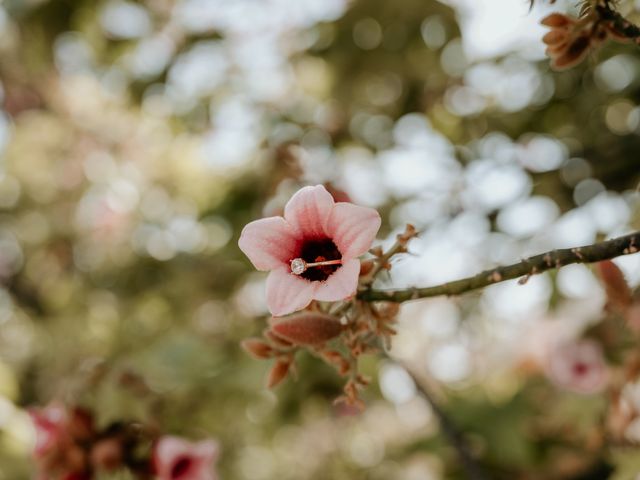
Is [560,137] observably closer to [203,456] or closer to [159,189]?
[203,456]

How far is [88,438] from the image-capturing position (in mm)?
1156

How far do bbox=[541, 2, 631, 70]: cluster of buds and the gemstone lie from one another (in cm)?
36

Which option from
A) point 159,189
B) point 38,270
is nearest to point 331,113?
point 159,189

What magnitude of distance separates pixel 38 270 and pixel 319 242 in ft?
8.00

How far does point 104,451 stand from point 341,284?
0.68m

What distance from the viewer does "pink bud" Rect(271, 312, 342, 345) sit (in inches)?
26.8

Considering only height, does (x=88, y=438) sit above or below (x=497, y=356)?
below

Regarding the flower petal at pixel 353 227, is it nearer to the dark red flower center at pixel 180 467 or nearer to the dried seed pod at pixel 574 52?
the dried seed pod at pixel 574 52

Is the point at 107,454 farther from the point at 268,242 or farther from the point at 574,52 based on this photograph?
the point at 574,52

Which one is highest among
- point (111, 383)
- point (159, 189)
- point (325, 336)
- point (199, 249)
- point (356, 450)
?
point (159, 189)

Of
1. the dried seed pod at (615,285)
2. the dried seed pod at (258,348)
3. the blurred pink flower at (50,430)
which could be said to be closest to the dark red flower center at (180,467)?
the blurred pink flower at (50,430)

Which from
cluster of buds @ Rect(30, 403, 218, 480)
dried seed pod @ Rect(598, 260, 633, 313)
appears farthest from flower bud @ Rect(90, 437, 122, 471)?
dried seed pod @ Rect(598, 260, 633, 313)

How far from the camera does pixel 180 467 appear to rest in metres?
1.17

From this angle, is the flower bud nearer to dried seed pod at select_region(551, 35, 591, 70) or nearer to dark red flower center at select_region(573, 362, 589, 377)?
dried seed pod at select_region(551, 35, 591, 70)
